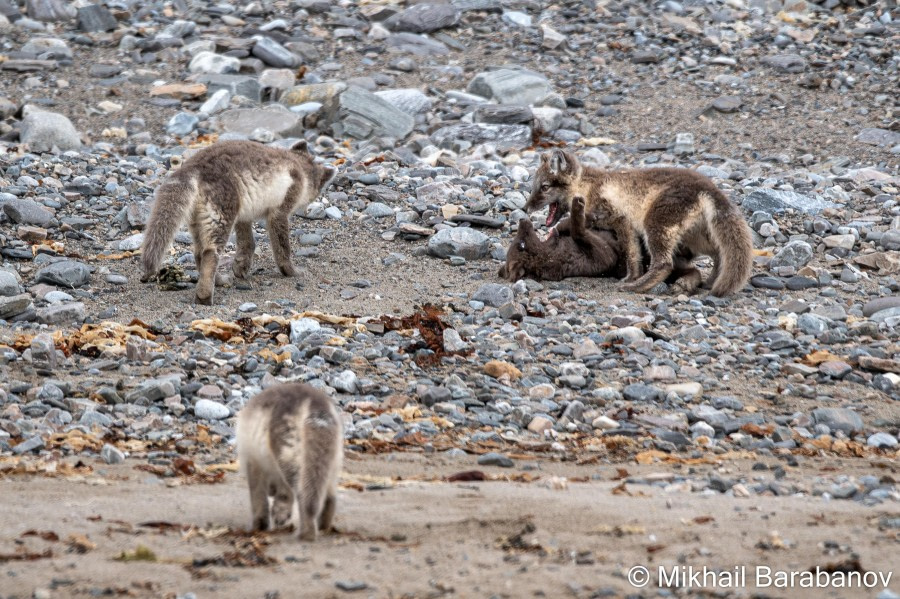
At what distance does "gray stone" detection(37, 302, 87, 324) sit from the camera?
9164 millimetres

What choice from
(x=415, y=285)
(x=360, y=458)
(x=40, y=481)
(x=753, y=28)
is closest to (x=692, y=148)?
(x=753, y=28)

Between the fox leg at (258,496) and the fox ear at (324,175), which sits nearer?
the fox leg at (258,496)

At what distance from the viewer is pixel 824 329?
9.33 meters

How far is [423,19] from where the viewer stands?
72.4ft

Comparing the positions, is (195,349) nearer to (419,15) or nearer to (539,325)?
(539,325)

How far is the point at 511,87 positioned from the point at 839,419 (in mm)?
12546

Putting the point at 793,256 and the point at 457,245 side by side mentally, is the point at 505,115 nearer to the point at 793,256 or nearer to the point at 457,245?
the point at 457,245

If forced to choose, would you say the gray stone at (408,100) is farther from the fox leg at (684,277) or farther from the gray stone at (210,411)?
the gray stone at (210,411)

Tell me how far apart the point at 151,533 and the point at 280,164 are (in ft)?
20.3

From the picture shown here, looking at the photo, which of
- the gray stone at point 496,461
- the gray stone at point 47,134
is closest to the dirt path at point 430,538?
the gray stone at point 496,461

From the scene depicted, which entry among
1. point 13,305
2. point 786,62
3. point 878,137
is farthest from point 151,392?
point 786,62

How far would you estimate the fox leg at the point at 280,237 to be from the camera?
10.7 meters

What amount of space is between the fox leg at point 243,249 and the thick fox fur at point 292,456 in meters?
5.67

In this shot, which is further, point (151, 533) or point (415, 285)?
point (415, 285)
